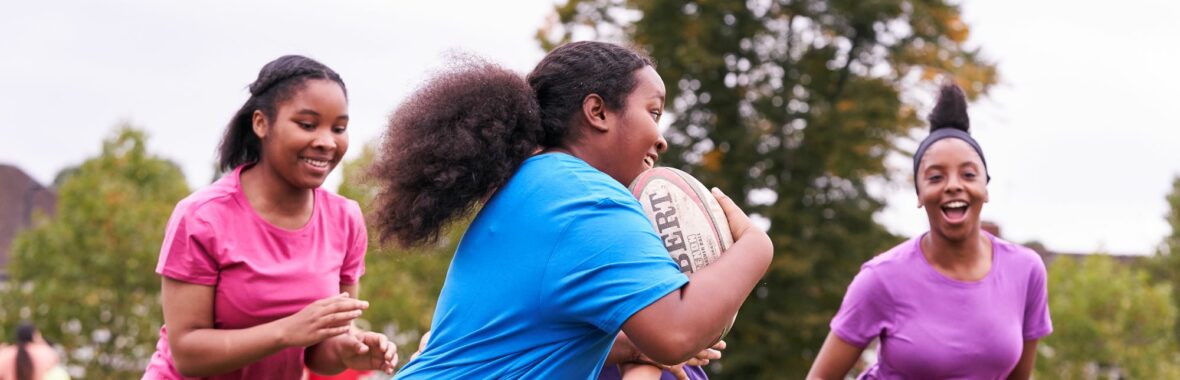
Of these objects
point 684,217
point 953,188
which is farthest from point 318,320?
point 953,188

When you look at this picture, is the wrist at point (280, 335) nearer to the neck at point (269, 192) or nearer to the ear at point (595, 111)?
the neck at point (269, 192)

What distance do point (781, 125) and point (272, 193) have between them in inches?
817

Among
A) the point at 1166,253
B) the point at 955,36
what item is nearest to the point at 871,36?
the point at 955,36

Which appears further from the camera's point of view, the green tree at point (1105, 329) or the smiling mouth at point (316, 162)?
the green tree at point (1105, 329)

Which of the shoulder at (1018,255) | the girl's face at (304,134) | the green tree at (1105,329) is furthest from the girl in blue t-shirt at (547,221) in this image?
the green tree at (1105,329)

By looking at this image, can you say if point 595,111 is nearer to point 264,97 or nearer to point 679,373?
point 679,373

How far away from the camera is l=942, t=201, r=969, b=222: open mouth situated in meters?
6.56

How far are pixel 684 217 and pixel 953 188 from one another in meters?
2.52

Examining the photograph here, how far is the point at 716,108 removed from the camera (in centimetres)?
2627

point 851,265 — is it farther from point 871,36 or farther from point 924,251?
point 924,251

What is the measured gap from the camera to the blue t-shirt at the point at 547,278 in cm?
363

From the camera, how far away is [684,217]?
446cm

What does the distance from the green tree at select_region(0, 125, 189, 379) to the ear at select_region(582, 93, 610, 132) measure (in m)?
30.4

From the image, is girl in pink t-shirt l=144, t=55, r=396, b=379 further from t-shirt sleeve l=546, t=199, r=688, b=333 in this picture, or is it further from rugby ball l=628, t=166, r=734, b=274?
t-shirt sleeve l=546, t=199, r=688, b=333
